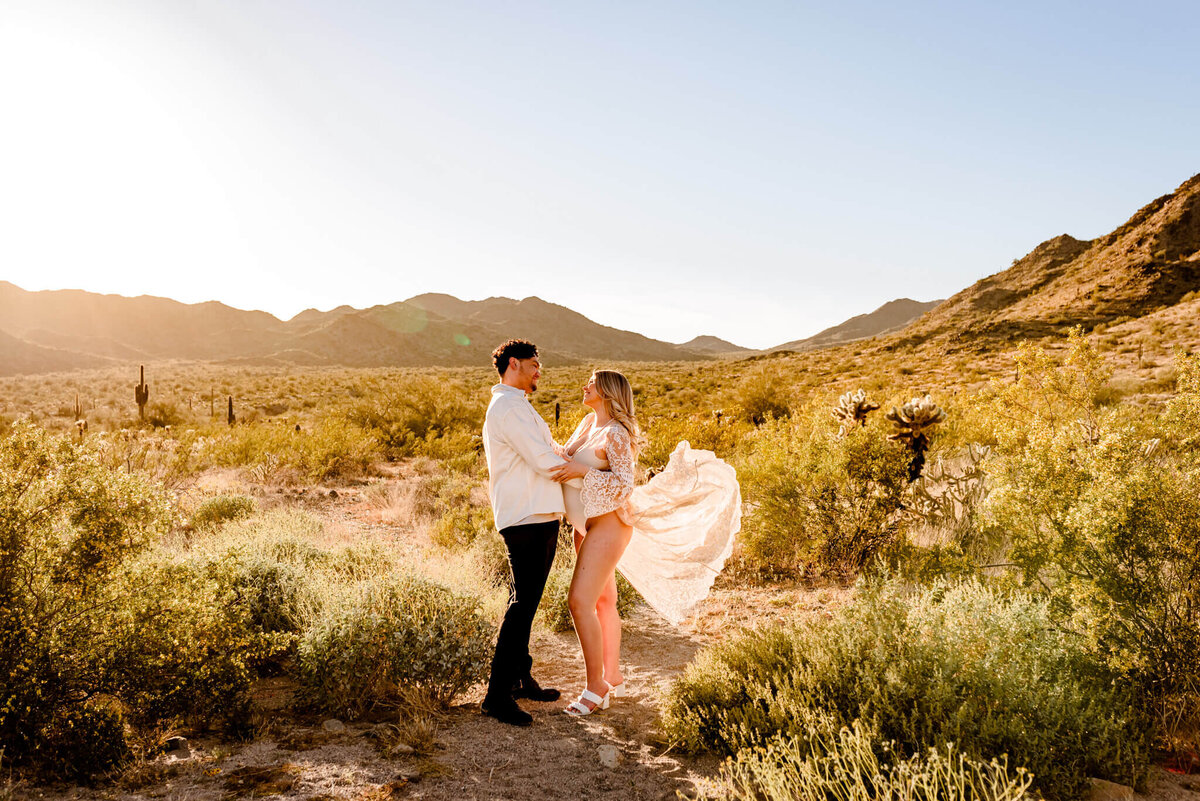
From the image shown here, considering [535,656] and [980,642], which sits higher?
[980,642]

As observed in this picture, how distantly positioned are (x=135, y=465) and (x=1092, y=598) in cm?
1300

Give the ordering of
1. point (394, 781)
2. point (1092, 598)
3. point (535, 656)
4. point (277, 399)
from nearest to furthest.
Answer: point (394, 781)
point (1092, 598)
point (535, 656)
point (277, 399)

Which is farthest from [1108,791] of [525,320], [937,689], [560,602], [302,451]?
[525,320]

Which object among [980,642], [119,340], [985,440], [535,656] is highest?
[119,340]

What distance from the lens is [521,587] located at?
4.20 metres

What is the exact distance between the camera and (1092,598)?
377cm

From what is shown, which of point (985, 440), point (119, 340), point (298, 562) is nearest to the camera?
point (298, 562)

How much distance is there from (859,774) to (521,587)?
2145mm

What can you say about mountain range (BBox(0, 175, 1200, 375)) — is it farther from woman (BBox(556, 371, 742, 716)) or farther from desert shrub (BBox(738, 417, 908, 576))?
woman (BBox(556, 371, 742, 716))

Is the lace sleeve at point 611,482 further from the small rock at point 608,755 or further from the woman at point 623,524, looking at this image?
the small rock at point 608,755

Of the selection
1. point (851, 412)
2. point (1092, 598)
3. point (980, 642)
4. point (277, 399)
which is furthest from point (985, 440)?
point (277, 399)

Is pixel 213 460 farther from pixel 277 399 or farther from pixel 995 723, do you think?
pixel 277 399

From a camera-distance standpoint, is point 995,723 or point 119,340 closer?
point 995,723

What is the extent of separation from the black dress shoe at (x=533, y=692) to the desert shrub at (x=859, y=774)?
150 centimetres
